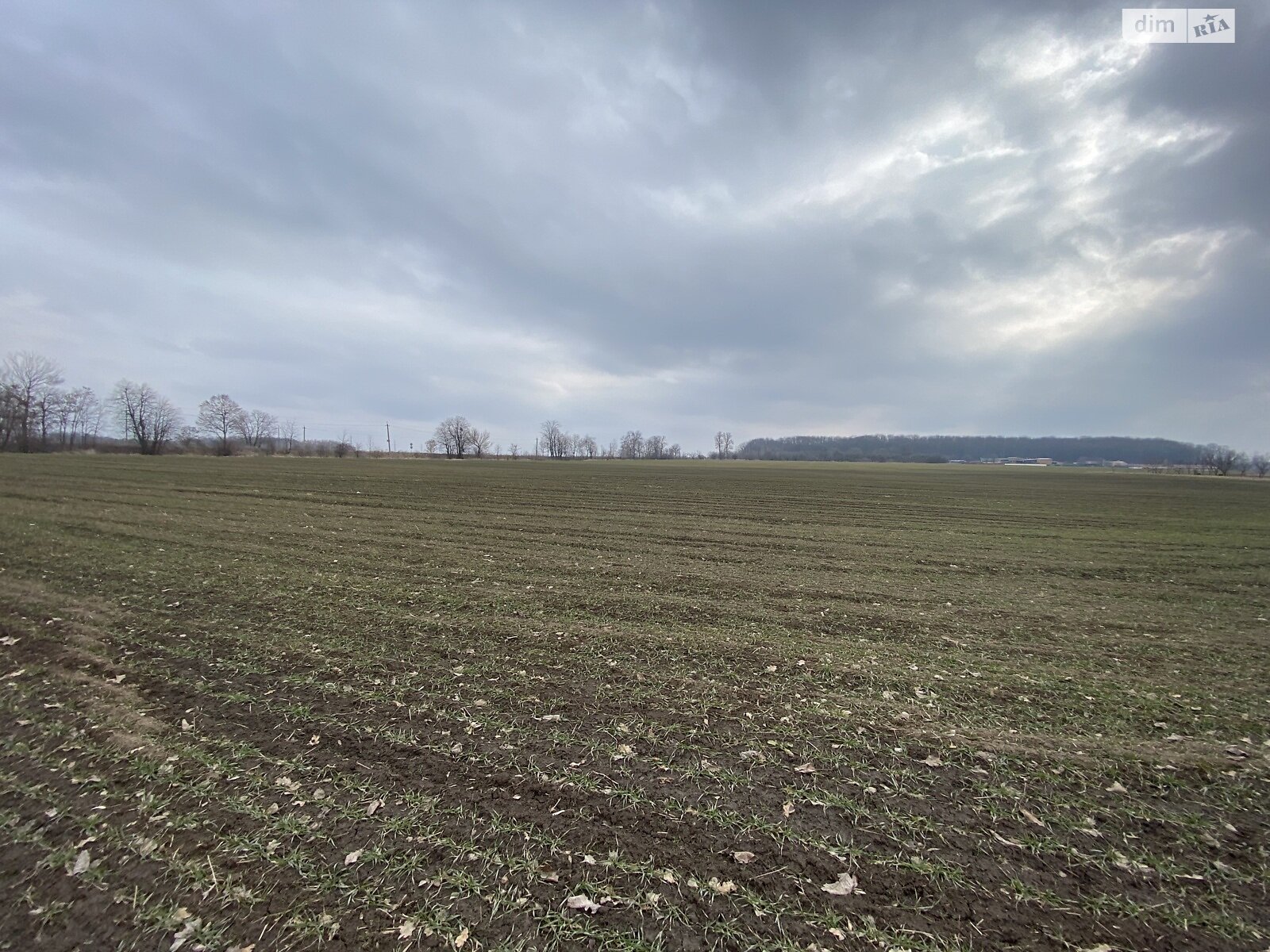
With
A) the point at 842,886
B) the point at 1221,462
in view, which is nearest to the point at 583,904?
the point at 842,886

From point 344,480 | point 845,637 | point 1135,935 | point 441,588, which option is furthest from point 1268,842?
point 344,480

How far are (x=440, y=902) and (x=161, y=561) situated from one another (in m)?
12.7

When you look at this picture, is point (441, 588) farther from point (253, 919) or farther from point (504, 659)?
point (253, 919)

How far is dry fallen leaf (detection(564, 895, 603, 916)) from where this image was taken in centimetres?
319

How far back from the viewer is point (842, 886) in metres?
3.41

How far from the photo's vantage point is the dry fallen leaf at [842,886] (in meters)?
3.36

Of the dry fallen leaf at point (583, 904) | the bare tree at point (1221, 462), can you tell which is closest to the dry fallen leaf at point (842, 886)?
the dry fallen leaf at point (583, 904)

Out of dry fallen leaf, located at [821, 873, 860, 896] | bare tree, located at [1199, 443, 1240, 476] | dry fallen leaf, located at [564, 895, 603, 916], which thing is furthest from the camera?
bare tree, located at [1199, 443, 1240, 476]

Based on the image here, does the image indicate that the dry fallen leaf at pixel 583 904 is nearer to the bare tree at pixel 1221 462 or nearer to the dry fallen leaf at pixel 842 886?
the dry fallen leaf at pixel 842 886

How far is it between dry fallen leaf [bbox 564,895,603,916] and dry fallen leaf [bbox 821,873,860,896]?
1532 millimetres

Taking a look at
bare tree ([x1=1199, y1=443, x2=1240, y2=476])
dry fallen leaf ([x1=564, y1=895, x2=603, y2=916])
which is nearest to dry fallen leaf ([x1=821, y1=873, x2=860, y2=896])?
dry fallen leaf ([x1=564, y1=895, x2=603, y2=916])

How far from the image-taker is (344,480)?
3869cm

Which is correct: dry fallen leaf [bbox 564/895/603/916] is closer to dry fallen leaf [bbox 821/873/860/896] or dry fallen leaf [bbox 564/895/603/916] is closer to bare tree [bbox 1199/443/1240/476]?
dry fallen leaf [bbox 821/873/860/896]

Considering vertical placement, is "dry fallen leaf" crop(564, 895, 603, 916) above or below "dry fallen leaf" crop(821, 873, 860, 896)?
above
